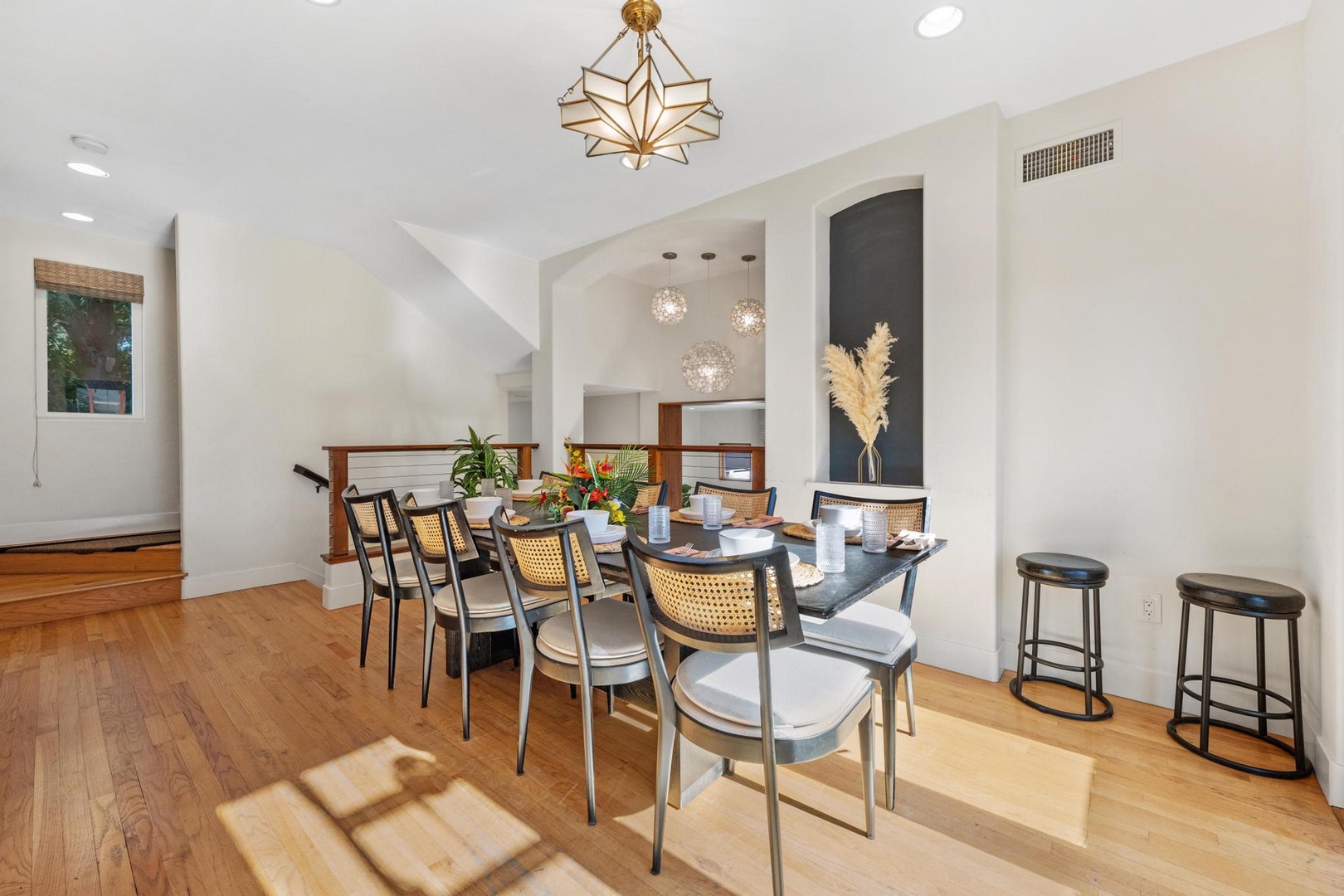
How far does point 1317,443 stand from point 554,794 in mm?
2975

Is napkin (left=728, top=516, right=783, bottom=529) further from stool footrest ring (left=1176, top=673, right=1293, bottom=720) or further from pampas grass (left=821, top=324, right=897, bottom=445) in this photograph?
stool footrest ring (left=1176, top=673, right=1293, bottom=720)

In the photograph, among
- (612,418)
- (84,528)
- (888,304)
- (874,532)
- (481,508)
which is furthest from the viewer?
(612,418)

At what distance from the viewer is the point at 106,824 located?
182 centimetres

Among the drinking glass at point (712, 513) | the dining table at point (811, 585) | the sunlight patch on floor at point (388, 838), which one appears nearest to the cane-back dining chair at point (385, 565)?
the sunlight patch on floor at point (388, 838)

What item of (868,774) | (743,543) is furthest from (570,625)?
(868,774)

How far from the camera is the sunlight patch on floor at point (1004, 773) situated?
5.99ft

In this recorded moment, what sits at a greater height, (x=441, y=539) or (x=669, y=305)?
(x=669, y=305)

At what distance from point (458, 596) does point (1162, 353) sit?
323 cm

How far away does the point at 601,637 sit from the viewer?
1.94 meters

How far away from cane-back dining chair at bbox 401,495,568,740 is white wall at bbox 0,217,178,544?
4.10 meters

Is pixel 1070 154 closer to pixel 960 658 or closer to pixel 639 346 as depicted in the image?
pixel 960 658

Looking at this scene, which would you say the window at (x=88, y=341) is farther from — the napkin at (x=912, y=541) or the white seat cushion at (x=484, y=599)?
the napkin at (x=912, y=541)

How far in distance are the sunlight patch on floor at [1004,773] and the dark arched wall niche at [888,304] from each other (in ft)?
4.69

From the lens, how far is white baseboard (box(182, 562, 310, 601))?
14.6 ft
